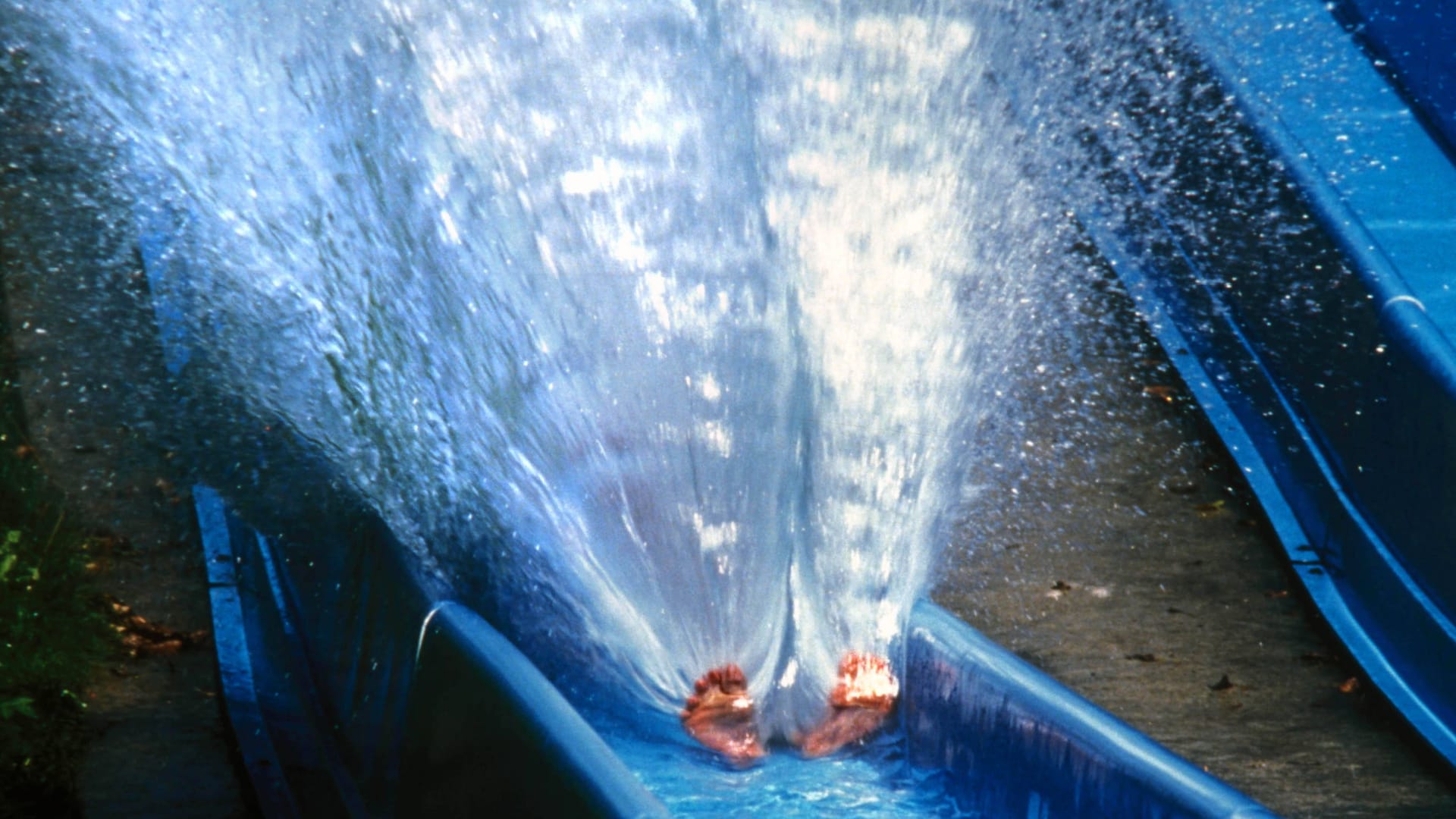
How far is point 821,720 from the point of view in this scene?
1.76m

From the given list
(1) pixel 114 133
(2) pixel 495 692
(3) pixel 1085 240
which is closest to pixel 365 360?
(2) pixel 495 692

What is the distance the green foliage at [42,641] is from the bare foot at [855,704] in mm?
980

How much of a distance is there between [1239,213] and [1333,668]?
48.5 inches

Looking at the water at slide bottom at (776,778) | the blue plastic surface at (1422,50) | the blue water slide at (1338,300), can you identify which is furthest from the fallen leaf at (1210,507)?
the blue plastic surface at (1422,50)

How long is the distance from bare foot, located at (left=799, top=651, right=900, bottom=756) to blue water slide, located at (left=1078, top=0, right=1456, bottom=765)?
0.84m

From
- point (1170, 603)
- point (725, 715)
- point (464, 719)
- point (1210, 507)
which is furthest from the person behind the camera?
point (1210, 507)

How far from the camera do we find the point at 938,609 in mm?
1819

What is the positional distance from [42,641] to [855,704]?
1.15m

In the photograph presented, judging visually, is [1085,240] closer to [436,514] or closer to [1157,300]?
[1157,300]

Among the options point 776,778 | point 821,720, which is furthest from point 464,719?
point 821,720

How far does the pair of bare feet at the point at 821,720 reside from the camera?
5.61 feet

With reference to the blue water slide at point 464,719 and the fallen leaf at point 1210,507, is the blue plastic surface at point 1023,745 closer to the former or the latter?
the blue water slide at point 464,719

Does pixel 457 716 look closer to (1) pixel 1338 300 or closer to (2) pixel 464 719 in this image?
(2) pixel 464 719

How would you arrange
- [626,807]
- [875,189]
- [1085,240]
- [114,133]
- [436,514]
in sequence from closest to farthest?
[626,807]
[436,514]
[875,189]
[114,133]
[1085,240]
